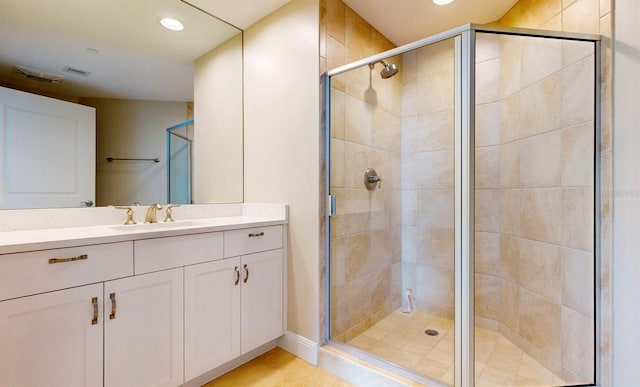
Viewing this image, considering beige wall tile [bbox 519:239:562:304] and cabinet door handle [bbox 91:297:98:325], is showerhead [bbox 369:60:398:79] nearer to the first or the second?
beige wall tile [bbox 519:239:562:304]

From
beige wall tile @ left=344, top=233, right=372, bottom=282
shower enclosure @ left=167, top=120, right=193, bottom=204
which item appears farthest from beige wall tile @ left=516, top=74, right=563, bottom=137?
shower enclosure @ left=167, top=120, right=193, bottom=204

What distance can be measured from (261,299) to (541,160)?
185cm

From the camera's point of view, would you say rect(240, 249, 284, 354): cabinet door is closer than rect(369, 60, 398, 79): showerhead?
Yes

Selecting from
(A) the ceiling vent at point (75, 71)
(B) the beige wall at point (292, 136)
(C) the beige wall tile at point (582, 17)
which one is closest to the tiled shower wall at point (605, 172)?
(C) the beige wall tile at point (582, 17)

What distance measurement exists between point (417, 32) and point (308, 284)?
209 cm

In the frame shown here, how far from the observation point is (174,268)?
4.63ft

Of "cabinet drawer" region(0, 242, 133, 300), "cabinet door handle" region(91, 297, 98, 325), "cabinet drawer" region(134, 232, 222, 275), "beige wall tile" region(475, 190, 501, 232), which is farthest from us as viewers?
"beige wall tile" region(475, 190, 501, 232)

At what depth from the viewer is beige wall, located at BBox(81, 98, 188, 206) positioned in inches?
65.5

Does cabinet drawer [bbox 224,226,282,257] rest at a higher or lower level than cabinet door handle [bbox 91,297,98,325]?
higher

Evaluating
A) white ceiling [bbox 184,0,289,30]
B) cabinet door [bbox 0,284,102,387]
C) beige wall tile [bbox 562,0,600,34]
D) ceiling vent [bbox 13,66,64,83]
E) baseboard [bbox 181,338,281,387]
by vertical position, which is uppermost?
white ceiling [bbox 184,0,289,30]

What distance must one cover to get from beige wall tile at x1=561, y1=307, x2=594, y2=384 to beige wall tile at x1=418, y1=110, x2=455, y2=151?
1097 millimetres

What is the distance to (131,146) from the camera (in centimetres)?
179

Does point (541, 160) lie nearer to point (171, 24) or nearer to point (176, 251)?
point (176, 251)

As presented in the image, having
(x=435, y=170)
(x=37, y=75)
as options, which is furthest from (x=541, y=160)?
(x=37, y=75)
